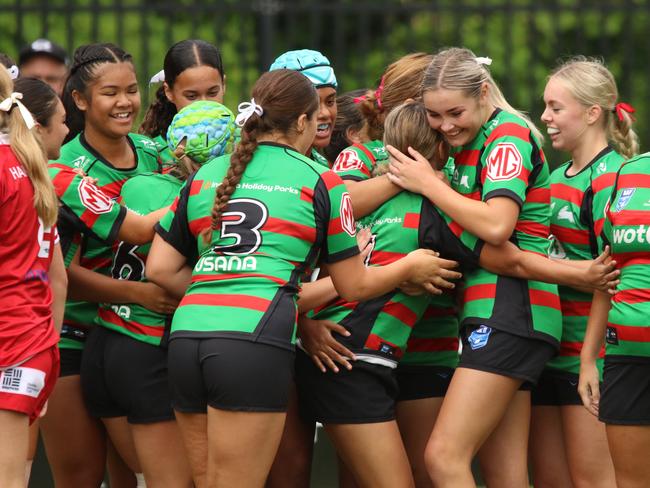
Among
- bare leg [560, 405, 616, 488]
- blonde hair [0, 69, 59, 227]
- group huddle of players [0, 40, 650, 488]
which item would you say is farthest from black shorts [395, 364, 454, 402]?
blonde hair [0, 69, 59, 227]

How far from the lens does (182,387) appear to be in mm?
3963

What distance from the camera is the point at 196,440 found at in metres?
4.04

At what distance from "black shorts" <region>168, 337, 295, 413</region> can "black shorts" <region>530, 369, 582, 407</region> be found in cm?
139

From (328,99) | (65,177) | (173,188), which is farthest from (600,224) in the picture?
(65,177)

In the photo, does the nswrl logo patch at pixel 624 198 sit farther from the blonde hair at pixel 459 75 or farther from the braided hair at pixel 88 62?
the braided hair at pixel 88 62

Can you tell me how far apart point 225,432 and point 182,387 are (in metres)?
0.23

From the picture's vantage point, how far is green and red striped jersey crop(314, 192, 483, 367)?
4406mm

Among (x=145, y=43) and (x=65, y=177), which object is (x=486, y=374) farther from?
(x=145, y=43)

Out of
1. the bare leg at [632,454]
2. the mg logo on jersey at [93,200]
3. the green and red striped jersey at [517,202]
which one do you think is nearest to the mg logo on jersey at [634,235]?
the green and red striped jersey at [517,202]

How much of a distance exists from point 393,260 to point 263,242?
27.1 inches

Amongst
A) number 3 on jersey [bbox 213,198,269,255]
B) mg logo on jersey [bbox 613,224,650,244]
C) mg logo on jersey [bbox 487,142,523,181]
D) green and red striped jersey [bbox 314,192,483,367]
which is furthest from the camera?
green and red striped jersey [bbox 314,192,483,367]

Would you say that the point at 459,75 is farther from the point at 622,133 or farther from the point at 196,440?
the point at 196,440

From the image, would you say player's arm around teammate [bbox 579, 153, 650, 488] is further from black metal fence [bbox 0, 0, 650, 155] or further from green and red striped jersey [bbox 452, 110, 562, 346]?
black metal fence [bbox 0, 0, 650, 155]

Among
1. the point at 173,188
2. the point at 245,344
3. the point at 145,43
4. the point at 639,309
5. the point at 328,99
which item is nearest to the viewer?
the point at 245,344
